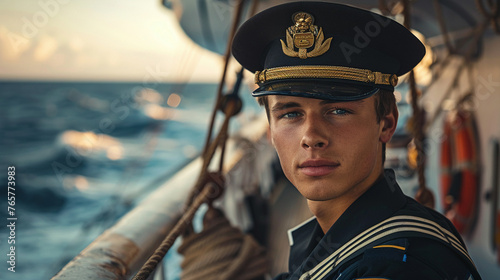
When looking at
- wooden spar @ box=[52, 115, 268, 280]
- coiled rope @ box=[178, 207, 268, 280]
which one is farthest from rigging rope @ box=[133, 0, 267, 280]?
wooden spar @ box=[52, 115, 268, 280]

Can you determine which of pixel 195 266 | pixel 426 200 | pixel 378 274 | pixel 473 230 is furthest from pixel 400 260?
pixel 473 230

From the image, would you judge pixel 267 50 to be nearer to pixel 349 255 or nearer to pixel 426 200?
pixel 349 255

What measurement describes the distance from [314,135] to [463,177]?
2.90 metres

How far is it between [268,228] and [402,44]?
3022 mm

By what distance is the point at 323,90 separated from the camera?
3.01 feet

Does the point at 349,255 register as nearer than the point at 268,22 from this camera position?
Yes

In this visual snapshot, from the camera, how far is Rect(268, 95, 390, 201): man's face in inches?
35.7

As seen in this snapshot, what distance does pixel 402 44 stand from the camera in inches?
40.3

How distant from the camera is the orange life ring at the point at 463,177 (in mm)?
3387

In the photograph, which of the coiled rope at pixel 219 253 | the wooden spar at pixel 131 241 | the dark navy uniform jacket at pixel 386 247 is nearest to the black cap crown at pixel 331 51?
the dark navy uniform jacket at pixel 386 247

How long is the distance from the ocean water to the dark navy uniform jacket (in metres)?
0.93

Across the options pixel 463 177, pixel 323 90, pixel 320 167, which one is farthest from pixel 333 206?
pixel 463 177

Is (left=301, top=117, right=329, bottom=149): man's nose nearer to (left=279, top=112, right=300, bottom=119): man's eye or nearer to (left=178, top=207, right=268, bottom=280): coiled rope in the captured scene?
(left=279, top=112, right=300, bottom=119): man's eye

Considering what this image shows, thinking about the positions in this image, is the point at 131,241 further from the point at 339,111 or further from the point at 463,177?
the point at 463,177
